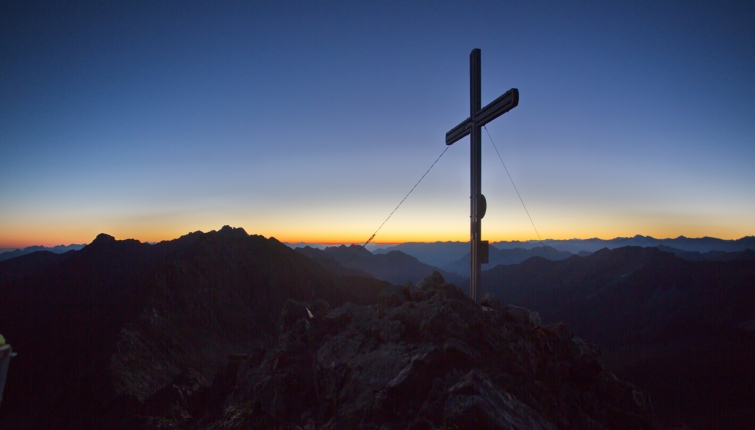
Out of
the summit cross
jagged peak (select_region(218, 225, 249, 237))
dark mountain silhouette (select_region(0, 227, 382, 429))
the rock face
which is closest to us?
the rock face

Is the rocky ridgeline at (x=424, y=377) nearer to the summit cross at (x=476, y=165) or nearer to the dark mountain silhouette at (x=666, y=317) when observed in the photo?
the summit cross at (x=476, y=165)

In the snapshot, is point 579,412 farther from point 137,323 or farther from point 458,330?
point 137,323

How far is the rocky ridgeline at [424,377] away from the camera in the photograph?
7.48m

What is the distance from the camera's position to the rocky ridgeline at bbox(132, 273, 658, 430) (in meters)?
7.48

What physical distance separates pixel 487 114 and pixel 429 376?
8.22m

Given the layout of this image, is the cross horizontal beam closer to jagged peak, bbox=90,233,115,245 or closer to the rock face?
the rock face

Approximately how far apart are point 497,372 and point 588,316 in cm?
11629

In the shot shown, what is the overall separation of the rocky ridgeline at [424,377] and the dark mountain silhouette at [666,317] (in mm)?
49583

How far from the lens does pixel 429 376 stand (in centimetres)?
811

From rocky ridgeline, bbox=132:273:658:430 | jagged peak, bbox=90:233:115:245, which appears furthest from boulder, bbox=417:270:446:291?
jagged peak, bbox=90:233:115:245

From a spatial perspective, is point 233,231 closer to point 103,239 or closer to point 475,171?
point 103,239

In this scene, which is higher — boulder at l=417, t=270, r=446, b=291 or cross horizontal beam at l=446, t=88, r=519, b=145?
cross horizontal beam at l=446, t=88, r=519, b=145

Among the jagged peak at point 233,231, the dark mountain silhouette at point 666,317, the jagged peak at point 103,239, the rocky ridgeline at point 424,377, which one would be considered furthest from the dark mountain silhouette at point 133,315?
the dark mountain silhouette at point 666,317

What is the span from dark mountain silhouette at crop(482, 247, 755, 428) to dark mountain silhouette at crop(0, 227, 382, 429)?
64388 millimetres
